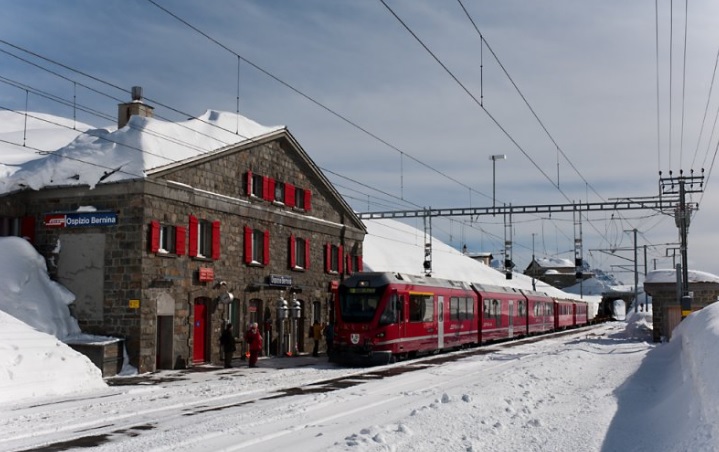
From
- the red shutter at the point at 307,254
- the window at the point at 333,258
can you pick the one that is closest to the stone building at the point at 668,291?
the window at the point at 333,258

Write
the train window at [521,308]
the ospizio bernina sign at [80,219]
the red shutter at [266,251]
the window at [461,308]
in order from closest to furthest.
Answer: the ospizio bernina sign at [80,219]
the red shutter at [266,251]
the window at [461,308]
the train window at [521,308]

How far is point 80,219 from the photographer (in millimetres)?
24203

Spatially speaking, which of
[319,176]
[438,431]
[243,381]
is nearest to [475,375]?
[243,381]

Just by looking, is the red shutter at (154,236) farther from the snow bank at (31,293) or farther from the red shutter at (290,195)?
the red shutter at (290,195)

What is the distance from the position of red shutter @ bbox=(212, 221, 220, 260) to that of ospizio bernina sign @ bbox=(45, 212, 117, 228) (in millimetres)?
3833

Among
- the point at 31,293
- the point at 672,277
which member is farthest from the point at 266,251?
the point at 672,277

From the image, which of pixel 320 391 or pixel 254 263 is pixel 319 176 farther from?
pixel 320 391

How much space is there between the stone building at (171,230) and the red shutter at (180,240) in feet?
0.12

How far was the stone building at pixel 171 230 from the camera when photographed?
23578mm

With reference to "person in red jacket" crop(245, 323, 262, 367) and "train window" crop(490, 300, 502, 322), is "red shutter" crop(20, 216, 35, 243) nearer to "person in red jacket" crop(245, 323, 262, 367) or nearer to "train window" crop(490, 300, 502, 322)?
"person in red jacket" crop(245, 323, 262, 367)

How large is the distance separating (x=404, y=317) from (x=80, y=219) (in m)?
10.6

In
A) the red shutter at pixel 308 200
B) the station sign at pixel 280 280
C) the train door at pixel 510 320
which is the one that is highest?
the red shutter at pixel 308 200

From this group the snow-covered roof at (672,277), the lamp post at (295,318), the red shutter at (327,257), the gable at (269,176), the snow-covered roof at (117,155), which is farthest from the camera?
the snow-covered roof at (672,277)

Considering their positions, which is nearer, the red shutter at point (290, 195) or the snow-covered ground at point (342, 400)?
the snow-covered ground at point (342, 400)
